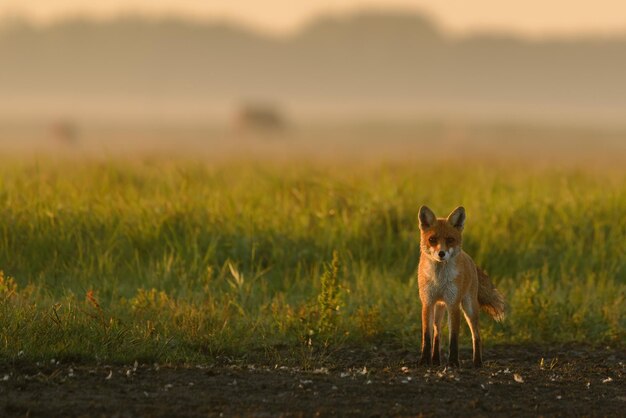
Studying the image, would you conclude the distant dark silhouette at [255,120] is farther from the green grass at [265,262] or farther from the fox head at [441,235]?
the fox head at [441,235]

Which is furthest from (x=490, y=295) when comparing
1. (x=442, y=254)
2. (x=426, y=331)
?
(x=442, y=254)

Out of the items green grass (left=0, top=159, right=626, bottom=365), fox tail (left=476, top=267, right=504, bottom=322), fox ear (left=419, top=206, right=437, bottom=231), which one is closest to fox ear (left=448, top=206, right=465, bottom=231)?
Result: fox ear (left=419, top=206, right=437, bottom=231)

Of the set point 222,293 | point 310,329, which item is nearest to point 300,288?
point 222,293

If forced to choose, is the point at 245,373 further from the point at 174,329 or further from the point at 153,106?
the point at 153,106

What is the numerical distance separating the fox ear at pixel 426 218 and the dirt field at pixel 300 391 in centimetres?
93

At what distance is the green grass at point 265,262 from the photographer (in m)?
8.76

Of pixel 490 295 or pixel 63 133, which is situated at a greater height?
pixel 490 295

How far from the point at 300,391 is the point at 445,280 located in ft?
4.19

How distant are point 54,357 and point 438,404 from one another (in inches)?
105

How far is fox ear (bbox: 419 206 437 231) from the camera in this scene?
25.3ft

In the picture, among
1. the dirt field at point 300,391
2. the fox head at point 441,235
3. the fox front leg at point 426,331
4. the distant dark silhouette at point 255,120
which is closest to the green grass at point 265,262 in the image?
the dirt field at point 300,391

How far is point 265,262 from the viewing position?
1157cm

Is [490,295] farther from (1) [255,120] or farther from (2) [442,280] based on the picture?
(1) [255,120]

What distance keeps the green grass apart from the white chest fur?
86 cm
